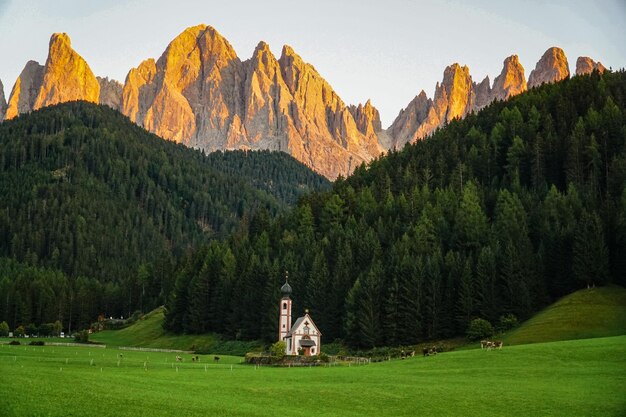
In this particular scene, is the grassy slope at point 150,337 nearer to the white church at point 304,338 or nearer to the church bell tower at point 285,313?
the church bell tower at point 285,313

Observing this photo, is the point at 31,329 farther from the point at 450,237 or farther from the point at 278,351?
the point at 450,237

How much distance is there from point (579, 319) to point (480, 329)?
12583 mm

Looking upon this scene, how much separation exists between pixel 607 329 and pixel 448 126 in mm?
118369

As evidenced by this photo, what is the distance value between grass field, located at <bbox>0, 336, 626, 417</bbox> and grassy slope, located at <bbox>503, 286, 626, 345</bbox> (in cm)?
1624

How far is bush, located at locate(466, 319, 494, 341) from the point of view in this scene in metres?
94.5

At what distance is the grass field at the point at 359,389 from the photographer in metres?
42.2

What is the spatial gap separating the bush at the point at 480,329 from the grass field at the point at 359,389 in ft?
80.7

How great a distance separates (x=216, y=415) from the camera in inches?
1597

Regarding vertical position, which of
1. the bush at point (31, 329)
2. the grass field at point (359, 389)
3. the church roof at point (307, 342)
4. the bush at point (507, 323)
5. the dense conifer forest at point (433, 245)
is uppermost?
the dense conifer forest at point (433, 245)

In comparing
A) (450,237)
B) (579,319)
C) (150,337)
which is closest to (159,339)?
(150,337)

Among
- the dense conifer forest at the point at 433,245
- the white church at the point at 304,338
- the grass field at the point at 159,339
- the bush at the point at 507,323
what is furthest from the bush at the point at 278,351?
the bush at the point at 507,323

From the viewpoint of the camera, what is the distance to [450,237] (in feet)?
419

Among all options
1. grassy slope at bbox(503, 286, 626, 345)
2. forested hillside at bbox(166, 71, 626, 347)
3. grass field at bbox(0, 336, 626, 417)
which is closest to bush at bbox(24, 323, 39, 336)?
forested hillside at bbox(166, 71, 626, 347)

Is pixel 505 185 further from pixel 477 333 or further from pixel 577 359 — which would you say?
pixel 577 359
